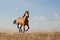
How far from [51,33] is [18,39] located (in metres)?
2.69

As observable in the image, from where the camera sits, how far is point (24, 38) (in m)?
17.8

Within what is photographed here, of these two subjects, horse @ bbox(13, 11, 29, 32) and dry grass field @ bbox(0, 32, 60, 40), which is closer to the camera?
dry grass field @ bbox(0, 32, 60, 40)

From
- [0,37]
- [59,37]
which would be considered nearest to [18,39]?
[0,37]

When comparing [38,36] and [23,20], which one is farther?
[23,20]

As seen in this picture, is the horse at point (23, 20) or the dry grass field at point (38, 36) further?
the horse at point (23, 20)

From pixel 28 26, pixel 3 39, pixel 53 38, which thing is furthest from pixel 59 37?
pixel 28 26

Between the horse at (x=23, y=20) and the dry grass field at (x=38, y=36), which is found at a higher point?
the horse at (x=23, y=20)

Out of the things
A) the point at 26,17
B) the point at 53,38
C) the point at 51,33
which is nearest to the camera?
the point at 53,38

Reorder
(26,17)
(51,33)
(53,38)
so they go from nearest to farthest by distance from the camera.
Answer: (53,38) < (51,33) < (26,17)

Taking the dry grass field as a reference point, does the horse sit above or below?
above

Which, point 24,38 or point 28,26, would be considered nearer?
point 24,38

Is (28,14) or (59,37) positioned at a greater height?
(28,14)

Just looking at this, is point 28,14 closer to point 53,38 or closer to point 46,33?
point 46,33

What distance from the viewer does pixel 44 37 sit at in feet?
58.5
